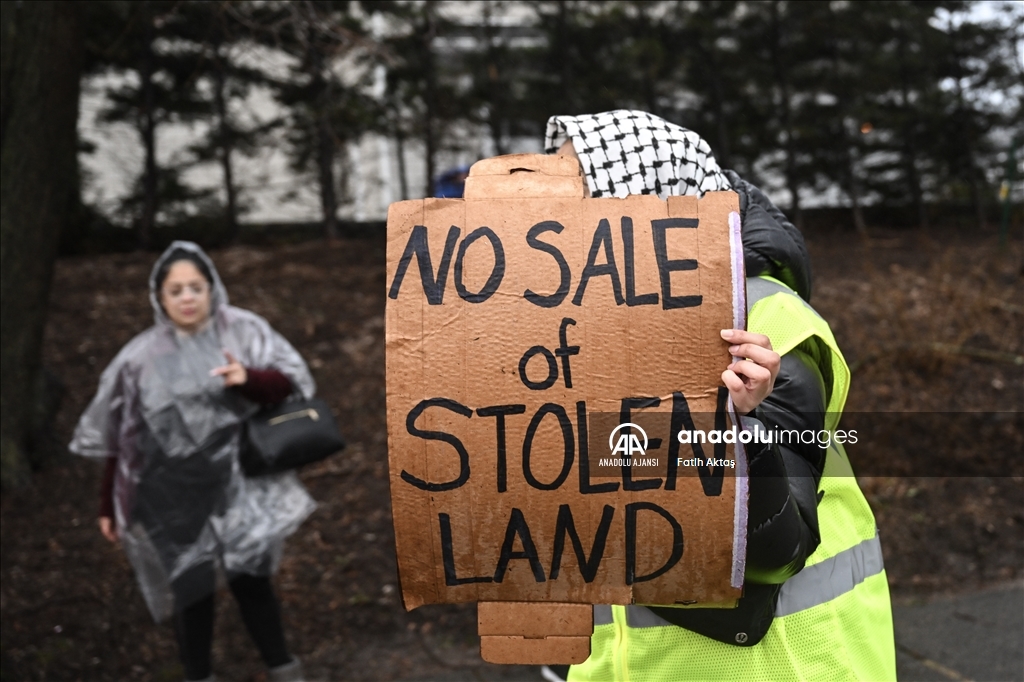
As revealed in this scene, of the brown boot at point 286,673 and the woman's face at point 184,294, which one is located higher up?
the woman's face at point 184,294

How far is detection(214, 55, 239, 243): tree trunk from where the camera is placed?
840cm

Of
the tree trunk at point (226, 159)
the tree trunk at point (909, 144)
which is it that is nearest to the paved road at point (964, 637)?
the tree trunk at point (909, 144)

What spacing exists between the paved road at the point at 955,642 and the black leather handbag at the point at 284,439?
3.71ft

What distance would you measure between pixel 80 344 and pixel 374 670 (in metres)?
3.68

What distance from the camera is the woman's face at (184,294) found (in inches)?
135

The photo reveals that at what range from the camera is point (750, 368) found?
130 cm

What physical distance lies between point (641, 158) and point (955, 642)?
308cm

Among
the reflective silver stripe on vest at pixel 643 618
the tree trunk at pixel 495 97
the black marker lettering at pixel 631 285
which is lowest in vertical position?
the reflective silver stripe on vest at pixel 643 618

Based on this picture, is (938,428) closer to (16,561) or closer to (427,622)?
(427,622)

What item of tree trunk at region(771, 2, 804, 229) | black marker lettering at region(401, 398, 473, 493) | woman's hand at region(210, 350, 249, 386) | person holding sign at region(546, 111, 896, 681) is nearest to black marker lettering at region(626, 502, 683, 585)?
person holding sign at region(546, 111, 896, 681)

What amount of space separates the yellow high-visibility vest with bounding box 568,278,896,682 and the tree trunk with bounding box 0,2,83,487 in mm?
3578

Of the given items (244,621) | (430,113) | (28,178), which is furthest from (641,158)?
(430,113)

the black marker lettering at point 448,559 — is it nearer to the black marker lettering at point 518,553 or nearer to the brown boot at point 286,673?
the black marker lettering at point 518,553

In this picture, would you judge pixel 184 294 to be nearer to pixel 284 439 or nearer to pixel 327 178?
pixel 284 439
